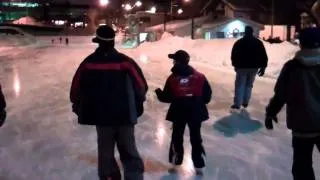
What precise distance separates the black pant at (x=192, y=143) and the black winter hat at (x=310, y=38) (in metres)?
1.74

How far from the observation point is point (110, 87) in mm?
4438

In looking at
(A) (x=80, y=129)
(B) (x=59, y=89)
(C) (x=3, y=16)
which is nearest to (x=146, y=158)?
(A) (x=80, y=129)

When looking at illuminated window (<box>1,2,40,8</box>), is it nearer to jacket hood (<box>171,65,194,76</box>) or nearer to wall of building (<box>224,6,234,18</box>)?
wall of building (<box>224,6,234,18</box>)

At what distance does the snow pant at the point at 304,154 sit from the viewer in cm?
427

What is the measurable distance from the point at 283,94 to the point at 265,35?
50.1 m

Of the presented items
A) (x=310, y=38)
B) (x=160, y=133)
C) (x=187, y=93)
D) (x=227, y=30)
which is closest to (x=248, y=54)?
(x=160, y=133)

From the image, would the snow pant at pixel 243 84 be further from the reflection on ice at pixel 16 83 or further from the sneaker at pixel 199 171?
the reflection on ice at pixel 16 83

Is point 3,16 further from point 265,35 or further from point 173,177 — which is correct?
point 173,177

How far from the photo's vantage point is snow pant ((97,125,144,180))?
15.0ft

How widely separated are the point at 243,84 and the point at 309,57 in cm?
542

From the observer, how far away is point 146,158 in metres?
6.62

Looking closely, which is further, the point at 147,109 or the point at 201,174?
the point at 147,109

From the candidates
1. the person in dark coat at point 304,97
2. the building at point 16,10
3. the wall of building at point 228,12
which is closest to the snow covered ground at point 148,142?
the person in dark coat at point 304,97

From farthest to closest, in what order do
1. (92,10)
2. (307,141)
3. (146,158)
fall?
1. (92,10)
2. (146,158)
3. (307,141)
